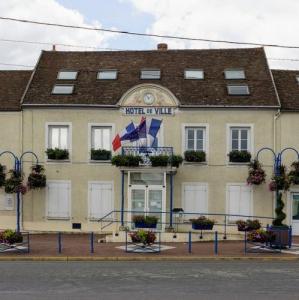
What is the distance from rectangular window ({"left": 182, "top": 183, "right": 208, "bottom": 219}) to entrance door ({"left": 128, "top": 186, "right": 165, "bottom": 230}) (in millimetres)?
1165

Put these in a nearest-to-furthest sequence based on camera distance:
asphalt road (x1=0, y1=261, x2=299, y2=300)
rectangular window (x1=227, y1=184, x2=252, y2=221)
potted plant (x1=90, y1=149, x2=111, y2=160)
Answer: asphalt road (x1=0, y1=261, x2=299, y2=300) → rectangular window (x1=227, y1=184, x2=252, y2=221) → potted plant (x1=90, y1=149, x2=111, y2=160)

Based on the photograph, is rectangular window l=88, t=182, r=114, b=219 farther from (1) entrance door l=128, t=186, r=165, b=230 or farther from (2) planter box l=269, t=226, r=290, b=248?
(2) planter box l=269, t=226, r=290, b=248

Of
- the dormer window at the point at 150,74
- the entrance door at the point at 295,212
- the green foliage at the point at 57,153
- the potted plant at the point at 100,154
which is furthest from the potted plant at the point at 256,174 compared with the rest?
the green foliage at the point at 57,153

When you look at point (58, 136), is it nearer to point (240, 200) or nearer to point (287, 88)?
point (240, 200)

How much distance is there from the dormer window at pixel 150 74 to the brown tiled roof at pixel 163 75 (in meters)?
0.23

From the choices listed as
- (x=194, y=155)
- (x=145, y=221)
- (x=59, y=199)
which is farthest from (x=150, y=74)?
(x=145, y=221)

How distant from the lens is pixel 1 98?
29.2 m

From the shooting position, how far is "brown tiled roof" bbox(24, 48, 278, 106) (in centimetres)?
2822

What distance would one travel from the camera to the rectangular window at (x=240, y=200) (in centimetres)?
2764

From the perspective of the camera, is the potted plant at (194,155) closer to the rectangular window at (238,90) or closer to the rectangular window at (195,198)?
the rectangular window at (195,198)

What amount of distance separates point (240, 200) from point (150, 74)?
751cm

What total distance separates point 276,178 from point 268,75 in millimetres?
6445

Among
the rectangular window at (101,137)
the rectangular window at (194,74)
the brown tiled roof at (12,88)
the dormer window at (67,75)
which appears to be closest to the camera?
the rectangular window at (101,137)

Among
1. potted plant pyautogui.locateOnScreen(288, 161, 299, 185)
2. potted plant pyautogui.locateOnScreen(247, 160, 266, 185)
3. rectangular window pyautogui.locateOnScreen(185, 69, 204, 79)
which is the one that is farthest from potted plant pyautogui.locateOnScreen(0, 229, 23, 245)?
rectangular window pyautogui.locateOnScreen(185, 69, 204, 79)
